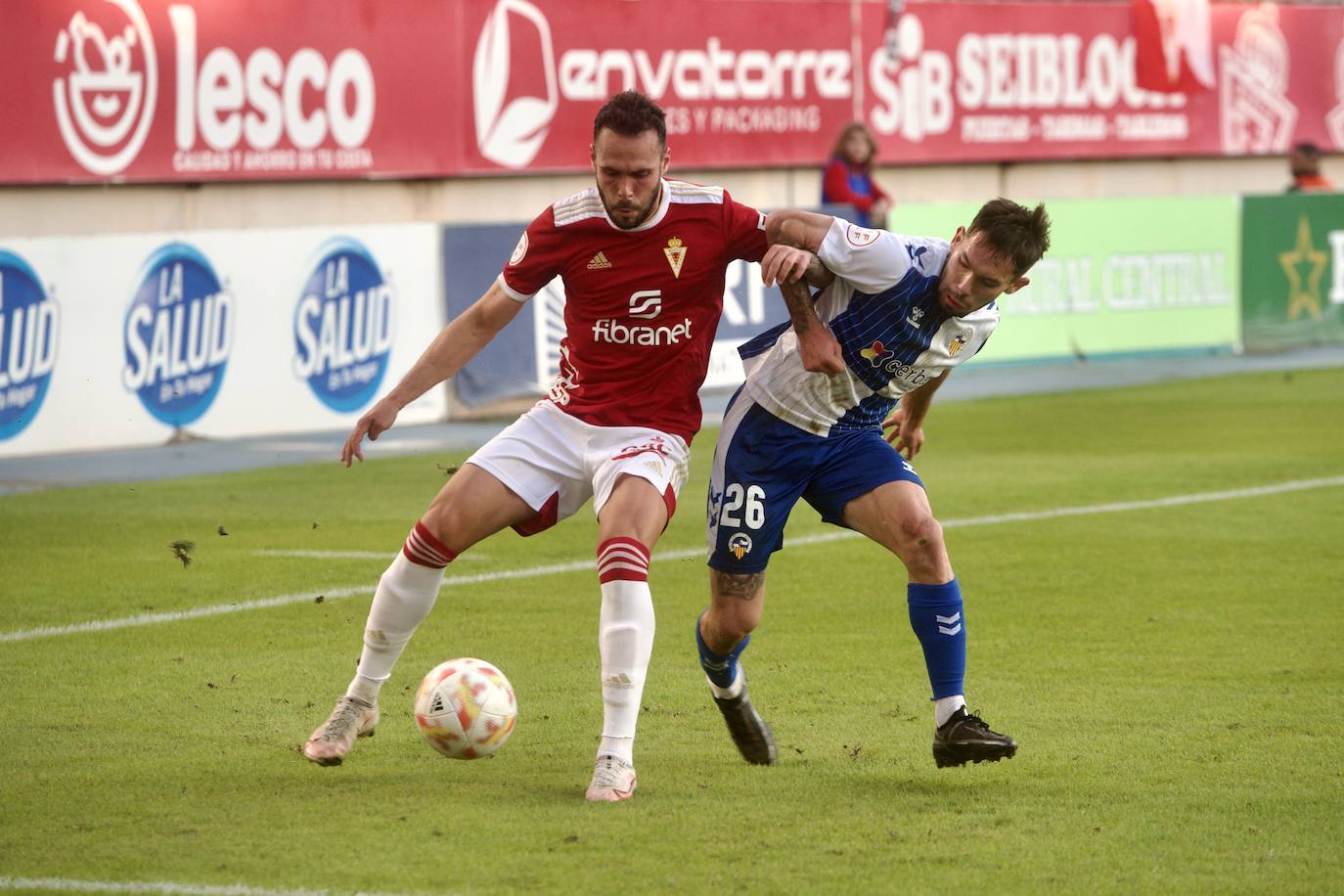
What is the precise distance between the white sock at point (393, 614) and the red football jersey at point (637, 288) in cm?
62

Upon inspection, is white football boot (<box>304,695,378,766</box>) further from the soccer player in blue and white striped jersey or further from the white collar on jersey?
the white collar on jersey

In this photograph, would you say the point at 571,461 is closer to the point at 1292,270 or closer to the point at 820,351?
the point at 820,351

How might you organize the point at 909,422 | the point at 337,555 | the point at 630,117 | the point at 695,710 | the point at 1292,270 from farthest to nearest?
the point at 1292,270 → the point at 337,555 → the point at 695,710 → the point at 909,422 → the point at 630,117

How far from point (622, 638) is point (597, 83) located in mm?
15583

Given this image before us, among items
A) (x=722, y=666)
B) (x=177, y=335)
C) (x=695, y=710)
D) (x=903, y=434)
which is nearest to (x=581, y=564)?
(x=695, y=710)

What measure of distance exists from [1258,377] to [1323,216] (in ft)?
13.3

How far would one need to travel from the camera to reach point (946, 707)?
5926 mm

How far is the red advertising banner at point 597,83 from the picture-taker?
17.0m

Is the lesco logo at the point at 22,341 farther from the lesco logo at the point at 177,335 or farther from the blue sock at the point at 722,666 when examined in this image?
the blue sock at the point at 722,666

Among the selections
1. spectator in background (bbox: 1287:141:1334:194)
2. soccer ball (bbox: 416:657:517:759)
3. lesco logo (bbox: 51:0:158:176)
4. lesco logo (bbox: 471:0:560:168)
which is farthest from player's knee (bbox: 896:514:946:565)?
spectator in background (bbox: 1287:141:1334:194)

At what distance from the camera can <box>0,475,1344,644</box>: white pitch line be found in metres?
8.28

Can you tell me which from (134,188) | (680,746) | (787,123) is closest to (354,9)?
(134,188)

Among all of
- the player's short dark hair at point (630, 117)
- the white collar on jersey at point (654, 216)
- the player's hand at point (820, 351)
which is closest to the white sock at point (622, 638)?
the player's hand at point (820, 351)

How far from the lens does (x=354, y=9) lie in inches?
736
